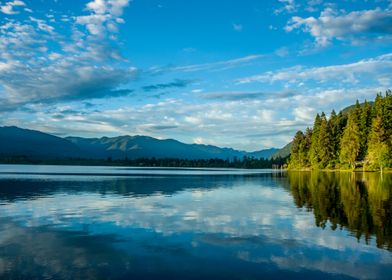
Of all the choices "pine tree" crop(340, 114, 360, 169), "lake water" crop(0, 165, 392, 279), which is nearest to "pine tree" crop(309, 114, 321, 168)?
"pine tree" crop(340, 114, 360, 169)

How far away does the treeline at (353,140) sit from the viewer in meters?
114

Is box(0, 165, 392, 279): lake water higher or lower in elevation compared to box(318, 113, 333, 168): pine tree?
lower

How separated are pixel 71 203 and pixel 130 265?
2555cm

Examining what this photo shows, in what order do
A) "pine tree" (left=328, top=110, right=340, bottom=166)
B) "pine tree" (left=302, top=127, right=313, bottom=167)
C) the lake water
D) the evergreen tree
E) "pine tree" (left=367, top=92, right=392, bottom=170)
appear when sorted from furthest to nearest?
1. "pine tree" (left=302, top=127, right=313, bottom=167)
2. "pine tree" (left=328, top=110, right=340, bottom=166)
3. the evergreen tree
4. "pine tree" (left=367, top=92, right=392, bottom=170)
5. the lake water

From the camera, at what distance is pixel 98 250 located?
62.7 feet

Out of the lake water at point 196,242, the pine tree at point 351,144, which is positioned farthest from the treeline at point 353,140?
the lake water at point 196,242

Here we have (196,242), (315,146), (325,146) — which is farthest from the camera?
(315,146)

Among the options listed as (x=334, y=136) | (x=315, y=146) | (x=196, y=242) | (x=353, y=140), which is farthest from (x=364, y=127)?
(x=196, y=242)

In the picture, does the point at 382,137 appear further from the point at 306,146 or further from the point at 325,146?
the point at 306,146

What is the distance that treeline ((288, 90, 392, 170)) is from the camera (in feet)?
374

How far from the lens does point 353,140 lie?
128 m

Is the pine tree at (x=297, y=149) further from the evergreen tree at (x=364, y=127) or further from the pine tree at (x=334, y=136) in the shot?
the evergreen tree at (x=364, y=127)

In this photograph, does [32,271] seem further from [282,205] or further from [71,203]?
[282,205]

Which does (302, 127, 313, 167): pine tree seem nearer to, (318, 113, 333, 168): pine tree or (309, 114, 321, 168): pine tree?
(309, 114, 321, 168): pine tree
